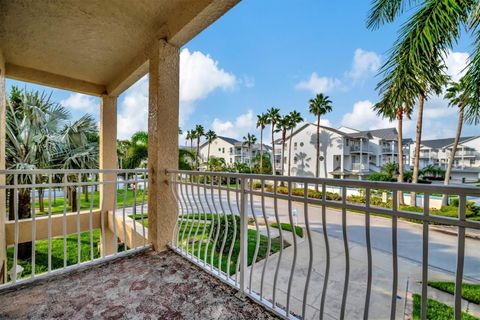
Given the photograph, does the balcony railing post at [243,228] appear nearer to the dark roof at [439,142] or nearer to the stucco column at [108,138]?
the stucco column at [108,138]

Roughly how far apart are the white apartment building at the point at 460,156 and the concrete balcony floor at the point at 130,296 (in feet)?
96.5

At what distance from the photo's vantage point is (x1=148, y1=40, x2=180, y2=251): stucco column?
2.81m

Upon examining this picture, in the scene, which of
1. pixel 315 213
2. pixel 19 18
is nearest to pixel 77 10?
pixel 19 18

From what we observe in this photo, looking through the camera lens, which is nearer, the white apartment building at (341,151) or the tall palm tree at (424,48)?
the tall palm tree at (424,48)

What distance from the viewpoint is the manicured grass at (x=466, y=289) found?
378cm

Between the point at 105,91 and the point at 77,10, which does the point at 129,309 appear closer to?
the point at 77,10

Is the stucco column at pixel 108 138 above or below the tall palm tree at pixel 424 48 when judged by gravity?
below

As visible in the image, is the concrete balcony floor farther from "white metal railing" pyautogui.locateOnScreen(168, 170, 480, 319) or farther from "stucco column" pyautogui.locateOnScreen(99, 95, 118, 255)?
"stucco column" pyautogui.locateOnScreen(99, 95, 118, 255)

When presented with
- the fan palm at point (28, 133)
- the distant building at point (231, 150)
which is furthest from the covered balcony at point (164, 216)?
the distant building at point (231, 150)

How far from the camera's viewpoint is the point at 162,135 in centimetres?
283

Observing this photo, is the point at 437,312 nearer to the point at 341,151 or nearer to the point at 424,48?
the point at 424,48

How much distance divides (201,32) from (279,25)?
7131 mm

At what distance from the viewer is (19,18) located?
2.58 meters

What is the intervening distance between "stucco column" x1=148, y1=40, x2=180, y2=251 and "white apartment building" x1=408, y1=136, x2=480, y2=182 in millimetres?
29075
